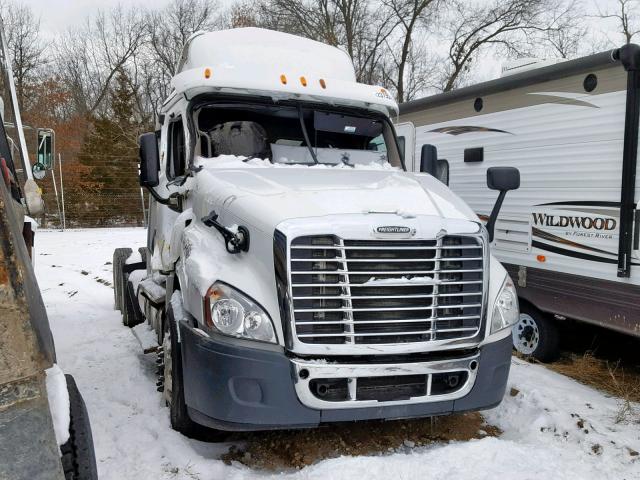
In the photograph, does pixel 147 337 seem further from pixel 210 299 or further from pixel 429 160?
pixel 429 160

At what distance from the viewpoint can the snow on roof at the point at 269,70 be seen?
14.5 feet

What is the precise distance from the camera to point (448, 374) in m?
3.27

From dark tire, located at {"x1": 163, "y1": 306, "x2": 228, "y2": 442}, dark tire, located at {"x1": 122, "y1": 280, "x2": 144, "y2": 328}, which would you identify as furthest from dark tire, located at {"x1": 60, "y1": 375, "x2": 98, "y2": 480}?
dark tire, located at {"x1": 122, "y1": 280, "x2": 144, "y2": 328}

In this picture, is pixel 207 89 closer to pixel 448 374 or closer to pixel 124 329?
pixel 448 374

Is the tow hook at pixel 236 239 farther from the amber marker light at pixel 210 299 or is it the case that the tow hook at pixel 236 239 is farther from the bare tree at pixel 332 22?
the bare tree at pixel 332 22

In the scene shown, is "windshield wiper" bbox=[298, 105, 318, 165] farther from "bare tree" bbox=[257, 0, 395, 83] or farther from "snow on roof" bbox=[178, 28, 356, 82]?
"bare tree" bbox=[257, 0, 395, 83]

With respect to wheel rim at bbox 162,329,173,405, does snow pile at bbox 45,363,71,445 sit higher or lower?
higher

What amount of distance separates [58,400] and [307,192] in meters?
1.98

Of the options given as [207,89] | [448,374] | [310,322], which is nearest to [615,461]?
[448,374]

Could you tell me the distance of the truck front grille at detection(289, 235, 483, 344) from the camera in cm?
301

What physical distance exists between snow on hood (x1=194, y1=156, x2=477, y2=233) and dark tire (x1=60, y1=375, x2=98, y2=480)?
1.38 m

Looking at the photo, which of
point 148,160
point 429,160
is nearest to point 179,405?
point 148,160

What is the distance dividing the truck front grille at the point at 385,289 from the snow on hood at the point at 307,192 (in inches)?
9.2

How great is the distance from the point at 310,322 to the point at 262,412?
57cm
